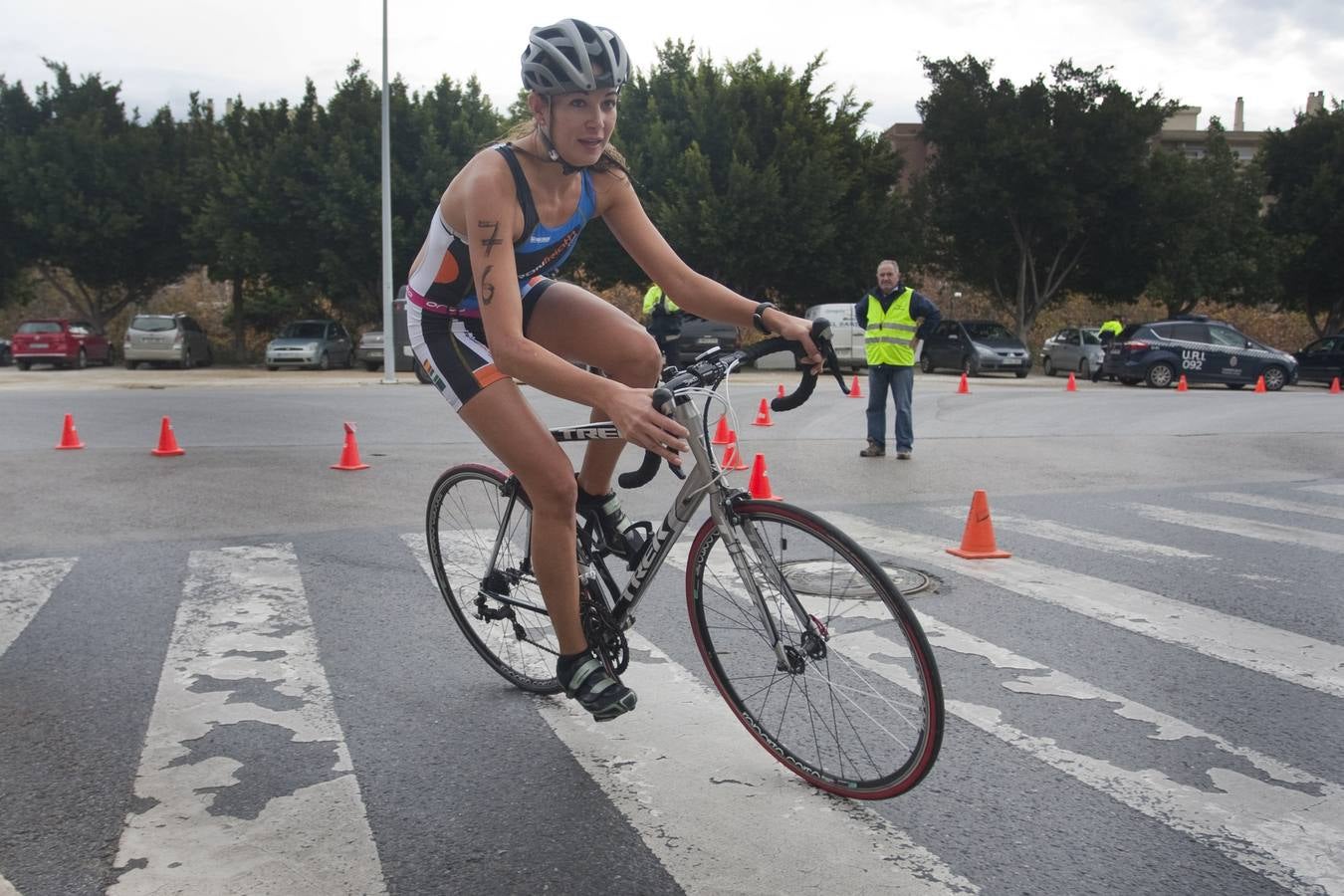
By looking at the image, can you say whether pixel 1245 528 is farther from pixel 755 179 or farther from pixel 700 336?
pixel 755 179

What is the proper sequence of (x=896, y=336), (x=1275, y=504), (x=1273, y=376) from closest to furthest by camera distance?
(x=1275, y=504) < (x=896, y=336) < (x=1273, y=376)

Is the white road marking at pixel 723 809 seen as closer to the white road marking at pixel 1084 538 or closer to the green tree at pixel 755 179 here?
the white road marking at pixel 1084 538

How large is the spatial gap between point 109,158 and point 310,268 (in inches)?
306

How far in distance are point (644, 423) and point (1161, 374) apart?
27.1m

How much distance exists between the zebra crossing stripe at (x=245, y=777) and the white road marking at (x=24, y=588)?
2.20 ft

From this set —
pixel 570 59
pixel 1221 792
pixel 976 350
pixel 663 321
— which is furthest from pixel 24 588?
pixel 976 350

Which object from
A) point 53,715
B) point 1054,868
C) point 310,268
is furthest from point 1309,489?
point 310,268

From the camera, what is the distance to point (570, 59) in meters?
3.39

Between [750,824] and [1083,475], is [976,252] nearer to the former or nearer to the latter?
[1083,475]

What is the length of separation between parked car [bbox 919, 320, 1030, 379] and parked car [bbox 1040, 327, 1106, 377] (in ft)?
4.26

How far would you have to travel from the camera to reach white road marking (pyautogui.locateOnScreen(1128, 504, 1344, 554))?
24.6 ft

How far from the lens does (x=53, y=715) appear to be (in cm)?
405

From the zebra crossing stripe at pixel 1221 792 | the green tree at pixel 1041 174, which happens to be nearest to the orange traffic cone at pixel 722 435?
the zebra crossing stripe at pixel 1221 792

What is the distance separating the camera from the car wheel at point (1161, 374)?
90.6 ft
